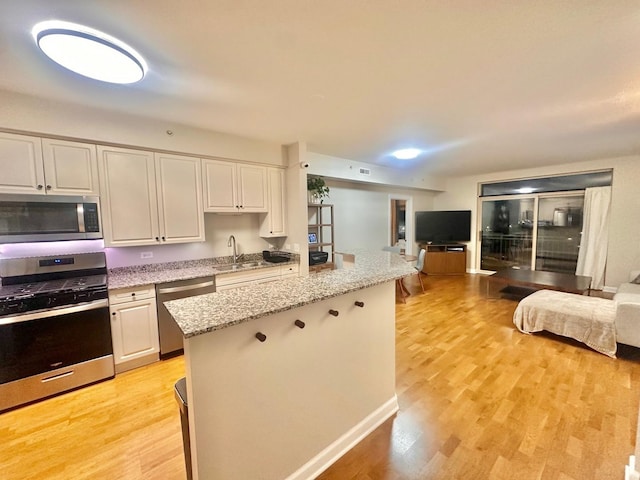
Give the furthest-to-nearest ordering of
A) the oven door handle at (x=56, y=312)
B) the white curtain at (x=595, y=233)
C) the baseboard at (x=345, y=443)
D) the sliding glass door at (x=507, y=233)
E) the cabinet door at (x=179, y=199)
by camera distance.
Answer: the sliding glass door at (x=507, y=233) < the white curtain at (x=595, y=233) < the cabinet door at (x=179, y=199) < the oven door handle at (x=56, y=312) < the baseboard at (x=345, y=443)

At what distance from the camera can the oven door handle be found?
209cm

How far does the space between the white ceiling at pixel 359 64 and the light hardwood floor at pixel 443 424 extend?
247cm

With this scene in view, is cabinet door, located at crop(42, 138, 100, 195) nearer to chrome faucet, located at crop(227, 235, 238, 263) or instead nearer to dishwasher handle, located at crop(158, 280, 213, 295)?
dishwasher handle, located at crop(158, 280, 213, 295)

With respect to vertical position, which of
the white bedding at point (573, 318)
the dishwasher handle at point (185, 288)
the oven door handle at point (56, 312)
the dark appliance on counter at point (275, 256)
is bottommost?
the white bedding at point (573, 318)

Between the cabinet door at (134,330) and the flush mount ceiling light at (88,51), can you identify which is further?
the cabinet door at (134,330)

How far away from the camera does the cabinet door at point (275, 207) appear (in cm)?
380

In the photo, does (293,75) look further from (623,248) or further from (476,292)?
(623,248)

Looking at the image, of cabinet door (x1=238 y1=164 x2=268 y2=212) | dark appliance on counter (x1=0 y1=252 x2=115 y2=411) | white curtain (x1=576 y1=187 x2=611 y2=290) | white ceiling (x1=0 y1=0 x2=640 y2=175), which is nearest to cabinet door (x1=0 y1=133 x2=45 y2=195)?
white ceiling (x1=0 y1=0 x2=640 y2=175)

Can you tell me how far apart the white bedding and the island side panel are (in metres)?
2.43

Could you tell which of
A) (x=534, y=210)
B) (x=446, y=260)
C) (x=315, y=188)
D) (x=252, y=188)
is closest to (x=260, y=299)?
(x=252, y=188)

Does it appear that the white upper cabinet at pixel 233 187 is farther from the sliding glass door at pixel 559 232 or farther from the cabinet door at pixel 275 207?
the sliding glass door at pixel 559 232

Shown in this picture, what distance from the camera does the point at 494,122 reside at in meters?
2.97

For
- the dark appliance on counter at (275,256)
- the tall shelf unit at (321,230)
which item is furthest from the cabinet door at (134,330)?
the tall shelf unit at (321,230)

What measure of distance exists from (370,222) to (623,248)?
4563 millimetres
